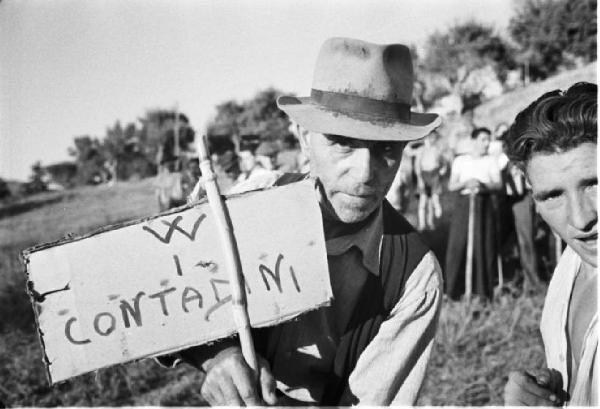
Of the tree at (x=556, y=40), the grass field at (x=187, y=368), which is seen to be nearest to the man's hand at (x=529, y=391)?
the grass field at (x=187, y=368)

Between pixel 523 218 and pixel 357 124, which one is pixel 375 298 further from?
pixel 523 218

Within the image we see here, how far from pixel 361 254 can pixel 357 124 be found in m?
0.42

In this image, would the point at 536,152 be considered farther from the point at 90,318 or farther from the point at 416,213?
the point at 416,213

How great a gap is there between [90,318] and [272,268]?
1.50 feet

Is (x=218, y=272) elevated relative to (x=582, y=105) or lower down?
lower down

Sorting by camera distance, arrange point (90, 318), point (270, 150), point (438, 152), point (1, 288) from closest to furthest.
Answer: point (90, 318) < point (270, 150) < point (1, 288) < point (438, 152)

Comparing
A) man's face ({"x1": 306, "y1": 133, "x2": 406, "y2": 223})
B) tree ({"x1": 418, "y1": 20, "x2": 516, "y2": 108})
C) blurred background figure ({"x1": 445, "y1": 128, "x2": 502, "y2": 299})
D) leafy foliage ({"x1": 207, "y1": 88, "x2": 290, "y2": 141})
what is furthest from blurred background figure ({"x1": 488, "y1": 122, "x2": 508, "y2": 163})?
man's face ({"x1": 306, "y1": 133, "x2": 406, "y2": 223})

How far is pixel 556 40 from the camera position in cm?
2097

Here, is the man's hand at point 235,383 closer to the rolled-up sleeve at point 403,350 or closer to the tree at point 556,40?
the rolled-up sleeve at point 403,350

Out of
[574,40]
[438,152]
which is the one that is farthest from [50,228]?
[574,40]

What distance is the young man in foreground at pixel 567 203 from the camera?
1534 millimetres

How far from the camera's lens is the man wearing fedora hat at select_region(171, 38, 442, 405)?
1.76 meters

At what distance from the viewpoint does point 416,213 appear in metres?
7.84

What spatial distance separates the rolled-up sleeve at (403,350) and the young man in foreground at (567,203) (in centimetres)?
33
